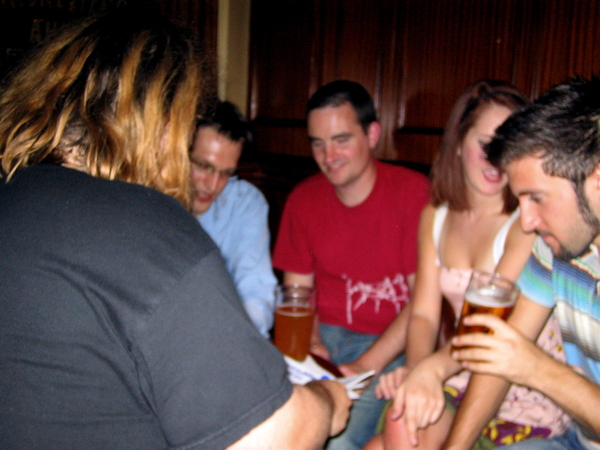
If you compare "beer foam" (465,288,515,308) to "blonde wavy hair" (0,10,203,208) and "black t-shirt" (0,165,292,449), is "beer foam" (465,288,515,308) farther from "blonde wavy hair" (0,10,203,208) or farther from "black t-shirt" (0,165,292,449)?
"blonde wavy hair" (0,10,203,208)

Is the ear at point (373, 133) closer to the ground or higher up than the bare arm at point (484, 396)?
higher up

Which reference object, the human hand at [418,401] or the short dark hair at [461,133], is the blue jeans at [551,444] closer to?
the human hand at [418,401]

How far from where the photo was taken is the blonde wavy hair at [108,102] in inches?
31.8

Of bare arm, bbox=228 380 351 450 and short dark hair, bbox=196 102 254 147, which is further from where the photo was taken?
short dark hair, bbox=196 102 254 147

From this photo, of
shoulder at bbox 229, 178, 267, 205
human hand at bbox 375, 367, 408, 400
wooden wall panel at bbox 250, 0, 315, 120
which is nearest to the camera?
human hand at bbox 375, 367, 408, 400

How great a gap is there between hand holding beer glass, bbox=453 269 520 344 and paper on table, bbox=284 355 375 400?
11.2 inches

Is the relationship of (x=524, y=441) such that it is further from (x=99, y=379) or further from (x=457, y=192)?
(x=99, y=379)

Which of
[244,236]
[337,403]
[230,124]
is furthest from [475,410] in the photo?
[230,124]

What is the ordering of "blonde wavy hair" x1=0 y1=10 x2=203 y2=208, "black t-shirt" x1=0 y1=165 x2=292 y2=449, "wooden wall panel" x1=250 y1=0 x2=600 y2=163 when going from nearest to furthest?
"black t-shirt" x1=0 y1=165 x2=292 y2=449
"blonde wavy hair" x1=0 y1=10 x2=203 y2=208
"wooden wall panel" x1=250 y1=0 x2=600 y2=163

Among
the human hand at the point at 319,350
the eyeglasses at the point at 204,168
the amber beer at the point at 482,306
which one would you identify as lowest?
the human hand at the point at 319,350

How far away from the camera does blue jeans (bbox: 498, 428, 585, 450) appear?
123 cm

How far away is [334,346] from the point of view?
2.05 m

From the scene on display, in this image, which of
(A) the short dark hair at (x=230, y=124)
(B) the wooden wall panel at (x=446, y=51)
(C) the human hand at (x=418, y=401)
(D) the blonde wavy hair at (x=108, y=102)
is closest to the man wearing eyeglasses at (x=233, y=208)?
(A) the short dark hair at (x=230, y=124)

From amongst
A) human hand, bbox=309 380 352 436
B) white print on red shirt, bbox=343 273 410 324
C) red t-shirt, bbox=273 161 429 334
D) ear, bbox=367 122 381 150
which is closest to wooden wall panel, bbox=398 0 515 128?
ear, bbox=367 122 381 150
